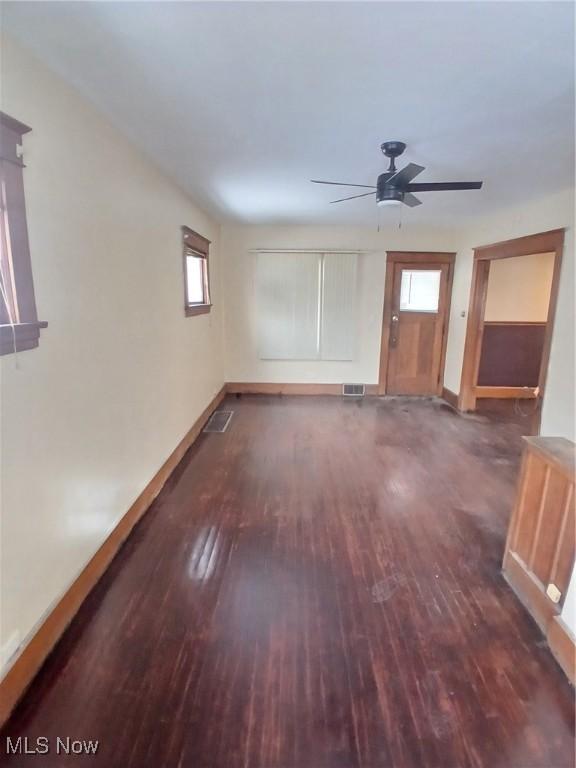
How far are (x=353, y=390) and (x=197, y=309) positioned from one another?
279cm

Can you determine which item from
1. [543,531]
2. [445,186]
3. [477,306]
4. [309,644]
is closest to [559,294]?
[445,186]

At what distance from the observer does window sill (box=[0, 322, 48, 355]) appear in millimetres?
1419

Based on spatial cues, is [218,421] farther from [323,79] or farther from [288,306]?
[323,79]

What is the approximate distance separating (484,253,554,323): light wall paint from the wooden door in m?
0.64

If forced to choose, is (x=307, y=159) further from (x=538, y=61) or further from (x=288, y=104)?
(x=538, y=61)

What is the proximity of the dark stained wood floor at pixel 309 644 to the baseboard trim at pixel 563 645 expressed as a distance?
4 centimetres

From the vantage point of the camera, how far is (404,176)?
2.46 meters

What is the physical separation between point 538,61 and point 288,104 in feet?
3.50

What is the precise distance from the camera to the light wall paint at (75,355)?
1523 mm

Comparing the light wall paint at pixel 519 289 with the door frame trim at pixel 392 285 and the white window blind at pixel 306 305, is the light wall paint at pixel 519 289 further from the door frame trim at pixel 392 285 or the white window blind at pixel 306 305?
the white window blind at pixel 306 305

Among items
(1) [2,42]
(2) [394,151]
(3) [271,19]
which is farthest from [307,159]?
(1) [2,42]

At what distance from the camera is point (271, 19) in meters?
1.33

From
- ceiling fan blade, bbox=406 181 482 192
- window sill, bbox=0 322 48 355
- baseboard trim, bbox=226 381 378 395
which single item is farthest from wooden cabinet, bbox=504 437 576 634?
baseboard trim, bbox=226 381 378 395

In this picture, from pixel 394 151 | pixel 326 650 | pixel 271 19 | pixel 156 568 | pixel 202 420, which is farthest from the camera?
pixel 202 420
